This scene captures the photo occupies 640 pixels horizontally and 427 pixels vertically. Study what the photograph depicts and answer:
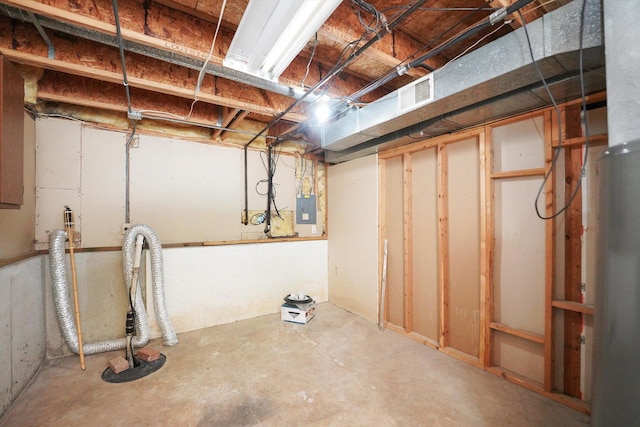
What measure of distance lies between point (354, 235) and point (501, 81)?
2.34 m

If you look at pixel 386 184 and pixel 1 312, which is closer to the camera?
pixel 1 312

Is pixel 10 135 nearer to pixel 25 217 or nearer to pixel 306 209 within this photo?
pixel 25 217

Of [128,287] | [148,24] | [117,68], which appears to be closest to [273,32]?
[148,24]

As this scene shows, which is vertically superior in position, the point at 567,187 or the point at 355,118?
the point at 355,118

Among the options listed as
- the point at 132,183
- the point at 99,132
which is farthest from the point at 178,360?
the point at 99,132

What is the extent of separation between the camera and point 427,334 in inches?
108

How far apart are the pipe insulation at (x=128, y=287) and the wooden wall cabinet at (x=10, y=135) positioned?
0.81m

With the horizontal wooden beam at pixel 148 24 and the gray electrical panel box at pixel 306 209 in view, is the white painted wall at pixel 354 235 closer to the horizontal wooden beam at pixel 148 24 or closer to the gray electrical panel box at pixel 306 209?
the gray electrical panel box at pixel 306 209

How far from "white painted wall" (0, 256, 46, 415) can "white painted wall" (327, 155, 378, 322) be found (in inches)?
121

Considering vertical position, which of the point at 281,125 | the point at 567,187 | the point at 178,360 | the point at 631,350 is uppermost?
the point at 281,125

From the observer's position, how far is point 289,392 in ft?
6.39

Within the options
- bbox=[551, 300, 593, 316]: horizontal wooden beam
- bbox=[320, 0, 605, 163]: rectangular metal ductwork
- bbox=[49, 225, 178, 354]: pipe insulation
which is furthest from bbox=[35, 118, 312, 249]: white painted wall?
bbox=[551, 300, 593, 316]: horizontal wooden beam

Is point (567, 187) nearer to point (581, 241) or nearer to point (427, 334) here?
point (581, 241)

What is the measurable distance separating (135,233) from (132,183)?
659 mm
